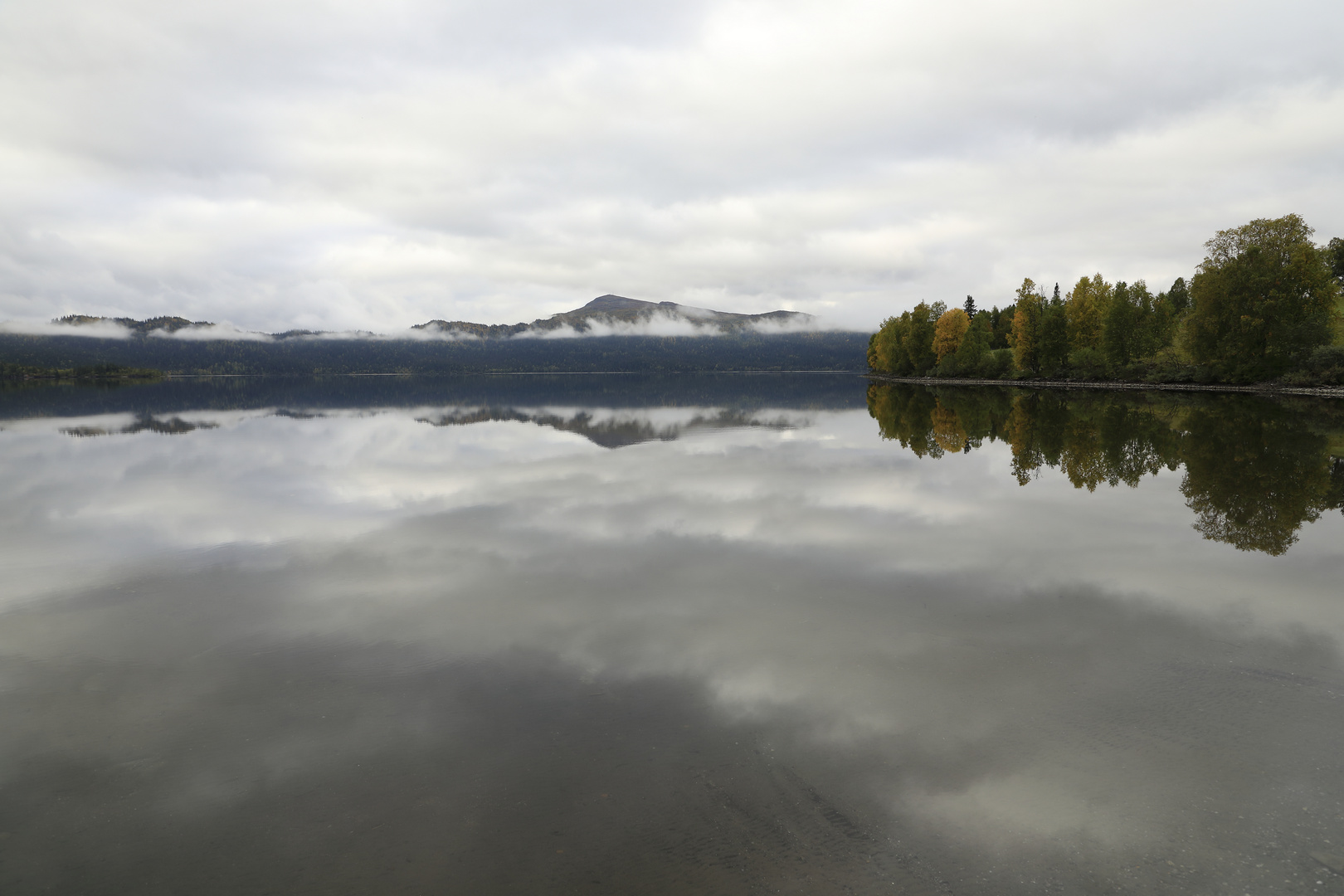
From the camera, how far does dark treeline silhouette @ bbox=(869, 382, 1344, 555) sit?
17.0 metres

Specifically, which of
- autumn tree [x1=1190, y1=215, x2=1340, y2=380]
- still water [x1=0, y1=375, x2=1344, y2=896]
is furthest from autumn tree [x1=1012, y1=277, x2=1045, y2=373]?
still water [x1=0, y1=375, x2=1344, y2=896]

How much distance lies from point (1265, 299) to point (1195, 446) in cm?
4580

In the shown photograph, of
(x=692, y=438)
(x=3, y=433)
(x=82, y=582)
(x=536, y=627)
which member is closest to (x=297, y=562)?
(x=82, y=582)

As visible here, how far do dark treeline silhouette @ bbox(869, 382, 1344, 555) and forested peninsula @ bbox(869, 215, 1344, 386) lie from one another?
10.4 m

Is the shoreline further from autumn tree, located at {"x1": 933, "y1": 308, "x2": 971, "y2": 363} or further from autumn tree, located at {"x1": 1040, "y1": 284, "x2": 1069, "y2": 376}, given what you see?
autumn tree, located at {"x1": 933, "y1": 308, "x2": 971, "y2": 363}

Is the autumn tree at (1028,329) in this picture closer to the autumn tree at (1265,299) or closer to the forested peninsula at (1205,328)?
the forested peninsula at (1205,328)

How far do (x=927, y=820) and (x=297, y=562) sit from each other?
1230cm

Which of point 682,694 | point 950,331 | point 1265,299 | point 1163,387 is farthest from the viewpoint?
point 950,331

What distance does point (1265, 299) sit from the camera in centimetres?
6022

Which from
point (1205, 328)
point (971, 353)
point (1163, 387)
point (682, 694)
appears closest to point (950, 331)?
point (971, 353)

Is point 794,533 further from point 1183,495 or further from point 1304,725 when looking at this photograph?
point 1183,495

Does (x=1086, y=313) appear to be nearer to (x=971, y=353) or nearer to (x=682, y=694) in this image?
(x=971, y=353)

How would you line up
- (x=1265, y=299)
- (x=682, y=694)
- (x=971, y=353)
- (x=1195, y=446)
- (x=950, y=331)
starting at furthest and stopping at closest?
(x=950, y=331), (x=971, y=353), (x=1265, y=299), (x=1195, y=446), (x=682, y=694)

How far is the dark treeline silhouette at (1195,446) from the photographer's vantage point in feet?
55.7
